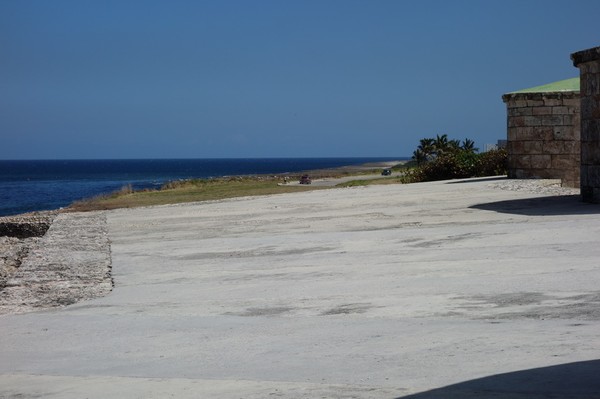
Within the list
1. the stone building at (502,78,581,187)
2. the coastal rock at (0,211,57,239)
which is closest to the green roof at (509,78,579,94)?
the stone building at (502,78,581,187)

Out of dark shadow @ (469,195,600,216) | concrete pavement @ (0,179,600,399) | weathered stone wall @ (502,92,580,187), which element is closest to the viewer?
concrete pavement @ (0,179,600,399)

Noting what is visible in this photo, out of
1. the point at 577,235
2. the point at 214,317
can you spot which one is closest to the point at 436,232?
the point at 577,235

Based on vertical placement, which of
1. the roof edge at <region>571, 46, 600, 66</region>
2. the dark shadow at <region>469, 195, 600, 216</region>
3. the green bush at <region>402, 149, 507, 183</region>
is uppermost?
the roof edge at <region>571, 46, 600, 66</region>

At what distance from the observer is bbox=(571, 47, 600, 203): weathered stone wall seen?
1198 centimetres

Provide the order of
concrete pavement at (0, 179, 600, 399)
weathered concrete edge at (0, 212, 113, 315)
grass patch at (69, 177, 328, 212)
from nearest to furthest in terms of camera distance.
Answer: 1. concrete pavement at (0, 179, 600, 399)
2. weathered concrete edge at (0, 212, 113, 315)
3. grass patch at (69, 177, 328, 212)

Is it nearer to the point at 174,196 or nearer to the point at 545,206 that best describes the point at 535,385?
the point at 545,206

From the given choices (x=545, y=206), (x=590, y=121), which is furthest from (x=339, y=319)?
(x=590, y=121)

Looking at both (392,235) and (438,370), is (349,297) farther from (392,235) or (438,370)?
(392,235)

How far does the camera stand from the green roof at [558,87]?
18.4 metres

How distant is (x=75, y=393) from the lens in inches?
178

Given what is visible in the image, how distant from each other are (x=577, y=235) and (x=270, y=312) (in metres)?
4.15

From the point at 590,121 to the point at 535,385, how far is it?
29.4 ft

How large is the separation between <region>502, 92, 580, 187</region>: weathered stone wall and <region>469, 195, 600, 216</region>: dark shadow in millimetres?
4757

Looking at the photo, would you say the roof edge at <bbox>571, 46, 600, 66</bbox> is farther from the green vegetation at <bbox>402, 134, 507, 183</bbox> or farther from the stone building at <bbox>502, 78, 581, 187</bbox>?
the green vegetation at <bbox>402, 134, 507, 183</bbox>
